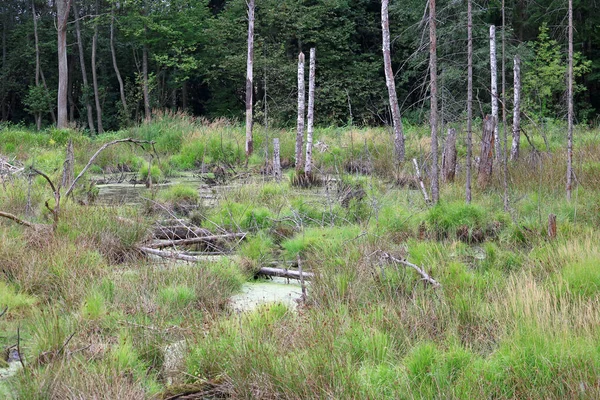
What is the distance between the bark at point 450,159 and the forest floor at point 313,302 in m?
1.46

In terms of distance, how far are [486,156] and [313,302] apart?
678cm

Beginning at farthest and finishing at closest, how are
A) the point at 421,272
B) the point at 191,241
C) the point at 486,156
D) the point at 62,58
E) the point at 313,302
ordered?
1. the point at 62,58
2. the point at 486,156
3. the point at 191,241
4. the point at 421,272
5. the point at 313,302

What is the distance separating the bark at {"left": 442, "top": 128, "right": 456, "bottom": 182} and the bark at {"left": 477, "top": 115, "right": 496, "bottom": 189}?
1.67ft

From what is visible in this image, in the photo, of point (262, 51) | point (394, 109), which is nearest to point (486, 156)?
point (394, 109)

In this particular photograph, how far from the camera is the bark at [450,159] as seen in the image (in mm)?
11134

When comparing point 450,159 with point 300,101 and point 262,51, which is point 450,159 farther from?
point 262,51

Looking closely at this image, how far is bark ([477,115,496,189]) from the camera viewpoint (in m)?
10.5

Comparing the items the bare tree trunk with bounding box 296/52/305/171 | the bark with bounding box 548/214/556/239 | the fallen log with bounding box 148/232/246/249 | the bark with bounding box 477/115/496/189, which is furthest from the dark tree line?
the bark with bounding box 548/214/556/239

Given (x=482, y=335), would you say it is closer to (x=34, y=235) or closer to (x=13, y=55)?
(x=34, y=235)

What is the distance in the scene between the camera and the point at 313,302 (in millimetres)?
4922

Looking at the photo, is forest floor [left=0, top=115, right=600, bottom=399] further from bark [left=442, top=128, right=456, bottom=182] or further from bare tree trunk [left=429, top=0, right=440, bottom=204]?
bark [left=442, top=128, right=456, bottom=182]

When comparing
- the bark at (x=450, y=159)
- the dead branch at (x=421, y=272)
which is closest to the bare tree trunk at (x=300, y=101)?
the bark at (x=450, y=159)

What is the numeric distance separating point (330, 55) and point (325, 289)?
89.5ft

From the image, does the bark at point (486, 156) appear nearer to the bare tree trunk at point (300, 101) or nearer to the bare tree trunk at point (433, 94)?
the bare tree trunk at point (433, 94)
